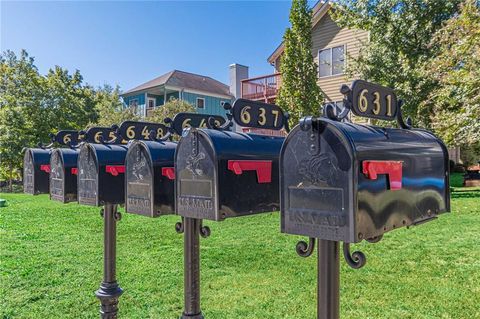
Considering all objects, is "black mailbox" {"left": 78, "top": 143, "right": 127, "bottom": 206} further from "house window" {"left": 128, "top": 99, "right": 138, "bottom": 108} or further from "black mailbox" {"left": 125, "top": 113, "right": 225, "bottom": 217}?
"house window" {"left": 128, "top": 99, "right": 138, "bottom": 108}

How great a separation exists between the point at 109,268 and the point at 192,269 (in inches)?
33.0

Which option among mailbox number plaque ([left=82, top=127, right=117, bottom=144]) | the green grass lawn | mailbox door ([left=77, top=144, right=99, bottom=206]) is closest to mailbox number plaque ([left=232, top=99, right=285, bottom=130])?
mailbox door ([left=77, top=144, right=99, bottom=206])

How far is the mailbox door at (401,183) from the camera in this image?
1.15 m

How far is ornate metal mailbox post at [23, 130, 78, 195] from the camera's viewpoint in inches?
112

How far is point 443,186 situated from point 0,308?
11.7ft

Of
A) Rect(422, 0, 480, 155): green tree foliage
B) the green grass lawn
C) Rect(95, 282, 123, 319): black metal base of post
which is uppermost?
Rect(422, 0, 480, 155): green tree foliage

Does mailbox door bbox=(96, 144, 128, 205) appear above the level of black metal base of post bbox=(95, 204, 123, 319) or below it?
above

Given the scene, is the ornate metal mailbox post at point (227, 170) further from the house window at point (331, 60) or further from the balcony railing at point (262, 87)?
the balcony railing at point (262, 87)

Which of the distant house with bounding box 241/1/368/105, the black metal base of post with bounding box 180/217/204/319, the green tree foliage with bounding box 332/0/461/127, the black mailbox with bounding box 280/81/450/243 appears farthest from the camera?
the distant house with bounding box 241/1/368/105

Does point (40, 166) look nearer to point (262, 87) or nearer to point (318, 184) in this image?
point (318, 184)

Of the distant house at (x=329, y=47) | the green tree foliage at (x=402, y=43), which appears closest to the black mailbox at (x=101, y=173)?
the green tree foliage at (x=402, y=43)

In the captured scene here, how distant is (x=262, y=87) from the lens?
15.9 metres

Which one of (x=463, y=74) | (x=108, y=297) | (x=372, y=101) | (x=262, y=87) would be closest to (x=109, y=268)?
(x=108, y=297)

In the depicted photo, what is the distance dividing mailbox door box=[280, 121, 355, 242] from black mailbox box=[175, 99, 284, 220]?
307 mm
